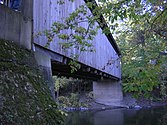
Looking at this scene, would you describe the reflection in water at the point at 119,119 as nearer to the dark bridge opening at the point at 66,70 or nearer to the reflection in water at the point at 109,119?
the reflection in water at the point at 109,119

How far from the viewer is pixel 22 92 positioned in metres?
2.61

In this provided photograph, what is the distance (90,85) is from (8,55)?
25519 mm

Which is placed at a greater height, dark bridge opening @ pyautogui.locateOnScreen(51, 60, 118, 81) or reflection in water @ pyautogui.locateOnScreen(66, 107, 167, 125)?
dark bridge opening @ pyautogui.locateOnScreen(51, 60, 118, 81)

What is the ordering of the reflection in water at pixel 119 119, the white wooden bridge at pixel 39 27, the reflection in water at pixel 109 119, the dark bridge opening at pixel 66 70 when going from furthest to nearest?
the reflection in water at pixel 109 119 → the reflection in water at pixel 119 119 → the dark bridge opening at pixel 66 70 → the white wooden bridge at pixel 39 27

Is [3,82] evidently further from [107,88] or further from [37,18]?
[107,88]

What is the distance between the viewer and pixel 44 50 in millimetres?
5223

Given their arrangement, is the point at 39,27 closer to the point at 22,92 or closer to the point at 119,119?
the point at 22,92

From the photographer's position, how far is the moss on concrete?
7.43 ft

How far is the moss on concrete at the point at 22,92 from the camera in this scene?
7.43 ft

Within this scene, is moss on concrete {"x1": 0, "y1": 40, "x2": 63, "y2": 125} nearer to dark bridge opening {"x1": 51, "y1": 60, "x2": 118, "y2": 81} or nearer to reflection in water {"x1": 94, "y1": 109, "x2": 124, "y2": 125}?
dark bridge opening {"x1": 51, "y1": 60, "x2": 118, "y2": 81}

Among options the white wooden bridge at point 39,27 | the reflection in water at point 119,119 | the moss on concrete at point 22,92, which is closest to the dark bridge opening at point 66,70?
the white wooden bridge at point 39,27

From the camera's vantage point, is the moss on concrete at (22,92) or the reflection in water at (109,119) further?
the reflection in water at (109,119)

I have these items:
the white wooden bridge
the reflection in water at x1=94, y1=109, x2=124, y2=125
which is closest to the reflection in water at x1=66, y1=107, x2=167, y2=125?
the reflection in water at x1=94, y1=109, x2=124, y2=125

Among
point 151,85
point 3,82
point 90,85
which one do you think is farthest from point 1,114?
point 90,85
